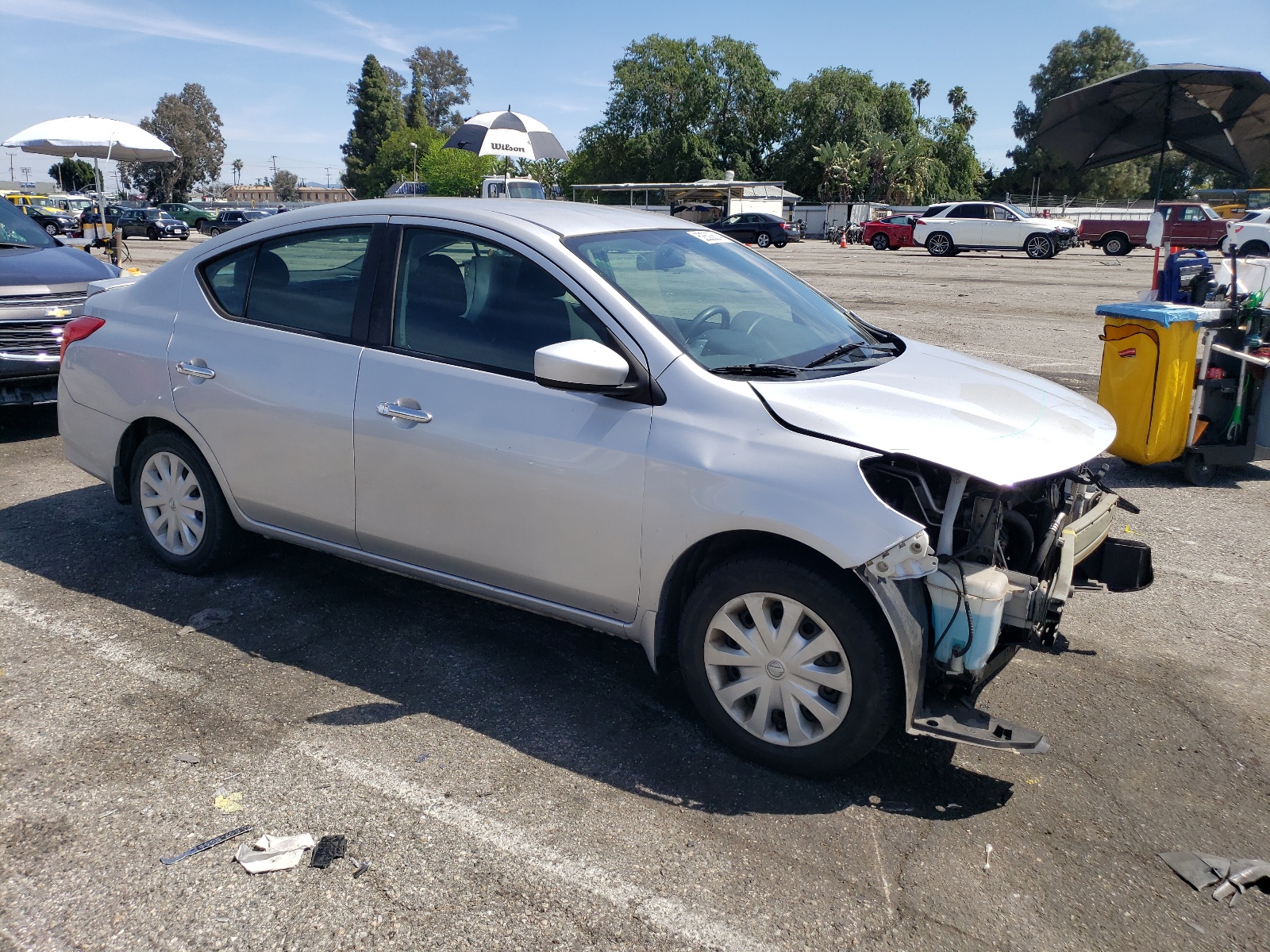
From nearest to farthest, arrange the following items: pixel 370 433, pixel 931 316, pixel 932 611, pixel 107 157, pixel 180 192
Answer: pixel 932 611 → pixel 370 433 → pixel 931 316 → pixel 107 157 → pixel 180 192

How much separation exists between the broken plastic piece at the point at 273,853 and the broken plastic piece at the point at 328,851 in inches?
1.3

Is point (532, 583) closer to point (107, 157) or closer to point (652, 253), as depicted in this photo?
point (652, 253)

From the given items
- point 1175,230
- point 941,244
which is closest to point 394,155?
point 941,244

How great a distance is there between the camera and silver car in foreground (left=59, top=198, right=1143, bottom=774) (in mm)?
3027

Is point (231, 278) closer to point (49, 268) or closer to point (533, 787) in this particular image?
point (533, 787)

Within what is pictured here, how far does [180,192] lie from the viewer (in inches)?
4077

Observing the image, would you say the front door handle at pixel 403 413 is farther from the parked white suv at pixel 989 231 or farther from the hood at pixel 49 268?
the parked white suv at pixel 989 231

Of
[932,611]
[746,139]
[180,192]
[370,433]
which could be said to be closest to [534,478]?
[370,433]

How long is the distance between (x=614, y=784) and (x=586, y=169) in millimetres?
82475

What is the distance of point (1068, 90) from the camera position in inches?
3506

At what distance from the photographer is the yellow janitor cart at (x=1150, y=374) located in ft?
20.3

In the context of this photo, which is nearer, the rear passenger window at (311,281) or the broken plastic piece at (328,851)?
the broken plastic piece at (328,851)

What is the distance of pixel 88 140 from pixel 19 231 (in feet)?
34.8

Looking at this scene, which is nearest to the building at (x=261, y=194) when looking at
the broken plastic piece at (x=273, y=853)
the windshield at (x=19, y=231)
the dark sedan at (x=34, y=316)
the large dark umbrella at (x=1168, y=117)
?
the windshield at (x=19, y=231)
